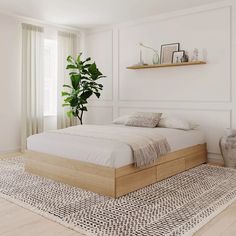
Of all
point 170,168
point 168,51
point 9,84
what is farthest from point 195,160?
point 9,84

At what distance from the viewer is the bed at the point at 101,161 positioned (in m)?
2.95

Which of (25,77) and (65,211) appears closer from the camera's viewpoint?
(65,211)

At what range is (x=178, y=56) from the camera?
494 cm

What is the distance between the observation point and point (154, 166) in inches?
135

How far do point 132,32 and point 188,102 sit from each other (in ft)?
6.06

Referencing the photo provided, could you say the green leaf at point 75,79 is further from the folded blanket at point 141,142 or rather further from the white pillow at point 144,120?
the folded blanket at point 141,142

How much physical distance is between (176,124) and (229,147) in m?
0.83

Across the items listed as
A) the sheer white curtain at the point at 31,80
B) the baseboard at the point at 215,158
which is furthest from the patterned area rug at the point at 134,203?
the sheer white curtain at the point at 31,80

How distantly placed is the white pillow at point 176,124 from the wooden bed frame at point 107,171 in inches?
13.5

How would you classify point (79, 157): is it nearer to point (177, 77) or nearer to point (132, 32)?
point (177, 77)

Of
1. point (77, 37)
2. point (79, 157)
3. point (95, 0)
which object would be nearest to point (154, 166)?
point (79, 157)

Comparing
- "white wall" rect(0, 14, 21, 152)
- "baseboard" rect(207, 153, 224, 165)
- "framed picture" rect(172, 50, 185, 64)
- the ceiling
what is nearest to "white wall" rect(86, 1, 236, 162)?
"baseboard" rect(207, 153, 224, 165)

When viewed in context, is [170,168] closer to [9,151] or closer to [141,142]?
[141,142]

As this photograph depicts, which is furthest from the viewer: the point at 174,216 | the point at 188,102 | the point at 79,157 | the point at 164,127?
the point at 188,102
